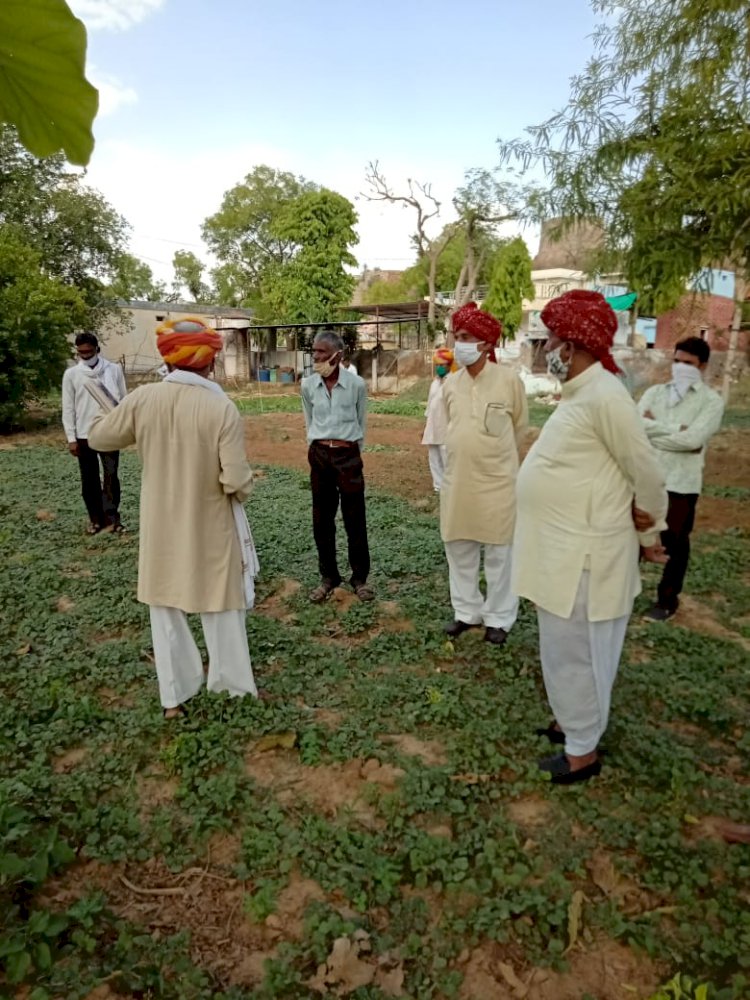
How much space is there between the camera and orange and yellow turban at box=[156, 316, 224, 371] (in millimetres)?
2975

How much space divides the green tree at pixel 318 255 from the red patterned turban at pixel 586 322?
93.9 feet

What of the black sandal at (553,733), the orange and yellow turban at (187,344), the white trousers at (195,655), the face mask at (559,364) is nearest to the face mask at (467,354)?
the face mask at (559,364)

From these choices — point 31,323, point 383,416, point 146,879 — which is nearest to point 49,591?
point 146,879

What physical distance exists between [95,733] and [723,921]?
2696mm

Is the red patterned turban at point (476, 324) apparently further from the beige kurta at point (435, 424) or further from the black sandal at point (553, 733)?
the beige kurta at point (435, 424)

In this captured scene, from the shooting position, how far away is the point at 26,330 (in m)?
12.8

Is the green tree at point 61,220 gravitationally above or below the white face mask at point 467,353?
above

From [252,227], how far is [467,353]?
4024 cm

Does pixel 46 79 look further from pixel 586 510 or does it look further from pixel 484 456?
pixel 484 456

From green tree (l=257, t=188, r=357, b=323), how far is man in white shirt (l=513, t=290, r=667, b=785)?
28.7 metres

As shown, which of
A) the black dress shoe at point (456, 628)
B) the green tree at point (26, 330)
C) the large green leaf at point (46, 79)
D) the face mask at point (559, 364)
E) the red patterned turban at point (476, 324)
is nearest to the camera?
the large green leaf at point (46, 79)

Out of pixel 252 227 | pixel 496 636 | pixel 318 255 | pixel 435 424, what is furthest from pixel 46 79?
pixel 252 227

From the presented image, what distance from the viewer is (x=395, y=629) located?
4.27 metres

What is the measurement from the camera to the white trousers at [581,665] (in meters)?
2.55
